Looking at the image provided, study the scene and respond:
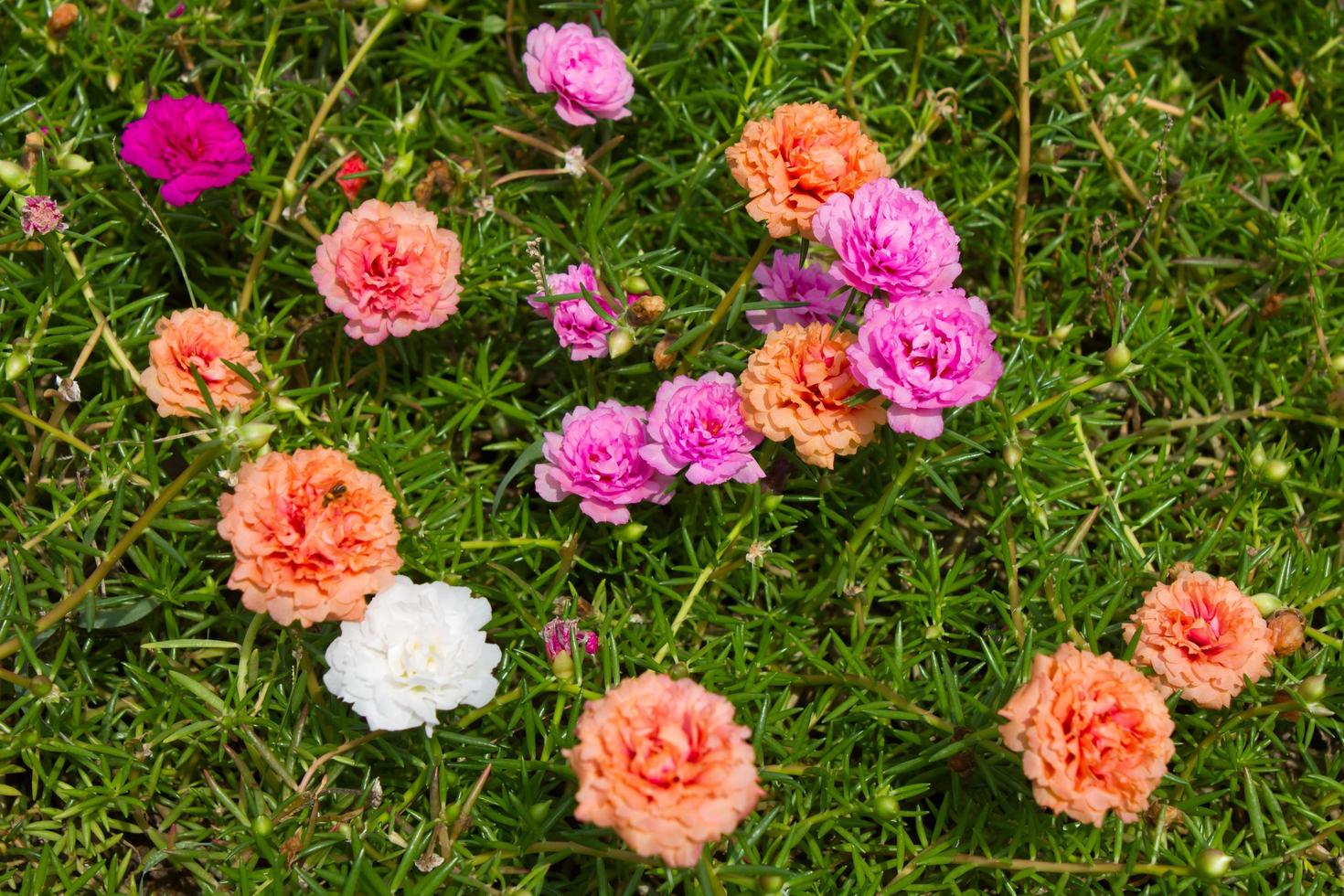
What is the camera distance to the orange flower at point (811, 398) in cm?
198

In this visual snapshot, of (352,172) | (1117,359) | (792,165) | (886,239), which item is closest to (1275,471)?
(1117,359)

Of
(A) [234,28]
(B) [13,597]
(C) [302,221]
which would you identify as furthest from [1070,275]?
(B) [13,597]

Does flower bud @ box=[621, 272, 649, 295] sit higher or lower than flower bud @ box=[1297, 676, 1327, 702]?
higher

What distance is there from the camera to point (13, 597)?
6.95 ft

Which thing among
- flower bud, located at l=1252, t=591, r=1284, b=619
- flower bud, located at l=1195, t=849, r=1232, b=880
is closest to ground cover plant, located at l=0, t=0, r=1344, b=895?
flower bud, located at l=1252, t=591, r=1284, b=619

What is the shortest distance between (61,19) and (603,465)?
1601mm

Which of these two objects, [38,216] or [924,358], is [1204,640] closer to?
[924,358]

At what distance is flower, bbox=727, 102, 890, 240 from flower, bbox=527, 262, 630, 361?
40 centimetres

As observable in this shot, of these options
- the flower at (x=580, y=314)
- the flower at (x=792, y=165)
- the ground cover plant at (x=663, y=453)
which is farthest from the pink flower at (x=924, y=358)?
the flower at (x=580, y=314)

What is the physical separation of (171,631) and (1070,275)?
84.4 inches

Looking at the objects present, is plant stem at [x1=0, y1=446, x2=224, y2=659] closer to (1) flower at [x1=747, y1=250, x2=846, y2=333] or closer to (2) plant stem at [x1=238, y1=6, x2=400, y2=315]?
(2) plant stem at [x1=238, y1=6, x2=400, y2=315]

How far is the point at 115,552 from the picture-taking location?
1.98 m

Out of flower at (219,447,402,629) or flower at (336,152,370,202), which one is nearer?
flower at (219,447,402,629)

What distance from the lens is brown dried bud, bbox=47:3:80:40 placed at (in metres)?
2.47
